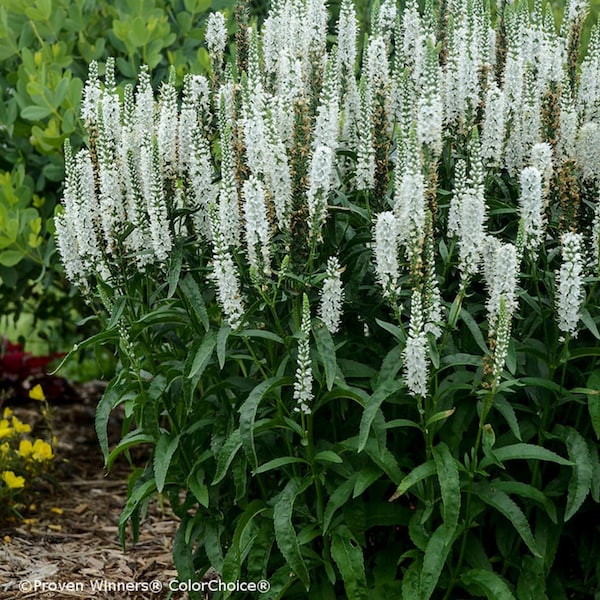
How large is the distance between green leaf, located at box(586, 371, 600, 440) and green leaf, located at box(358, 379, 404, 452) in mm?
638

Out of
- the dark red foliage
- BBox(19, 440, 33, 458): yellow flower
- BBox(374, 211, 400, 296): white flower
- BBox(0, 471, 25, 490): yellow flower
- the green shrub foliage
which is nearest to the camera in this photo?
BBox(374, 211, 400, 296): white flower

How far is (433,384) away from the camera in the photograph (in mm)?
3268

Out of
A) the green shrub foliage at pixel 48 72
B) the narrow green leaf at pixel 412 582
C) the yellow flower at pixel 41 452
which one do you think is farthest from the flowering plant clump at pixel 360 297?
the yellow flower at pixel 41 452

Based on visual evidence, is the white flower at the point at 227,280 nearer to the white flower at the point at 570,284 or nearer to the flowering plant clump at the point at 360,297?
the flowering plant clump at the point at 360,297

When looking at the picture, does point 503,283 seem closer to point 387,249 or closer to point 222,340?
point 387,249

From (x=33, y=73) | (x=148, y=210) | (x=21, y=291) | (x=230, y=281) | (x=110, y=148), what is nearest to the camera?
(x=230, y=281)

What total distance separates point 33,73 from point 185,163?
2.18 metres

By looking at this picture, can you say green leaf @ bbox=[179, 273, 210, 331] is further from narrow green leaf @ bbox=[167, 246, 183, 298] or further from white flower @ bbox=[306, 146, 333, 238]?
white flower @ bbox=[306, 146, 333, 238]

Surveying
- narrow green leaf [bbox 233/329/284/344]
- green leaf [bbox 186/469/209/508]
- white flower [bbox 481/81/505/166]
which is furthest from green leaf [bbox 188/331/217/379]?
white flower [bbox 481/81/505/166]

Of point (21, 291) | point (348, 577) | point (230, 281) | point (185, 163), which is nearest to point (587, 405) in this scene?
point (348, 577)

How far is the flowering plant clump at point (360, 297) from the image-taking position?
3023 millimetres

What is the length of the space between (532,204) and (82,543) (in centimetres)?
307

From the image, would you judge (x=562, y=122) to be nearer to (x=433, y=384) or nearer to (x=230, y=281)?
(x=433, y=384)

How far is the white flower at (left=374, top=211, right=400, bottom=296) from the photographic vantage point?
9.37 feet
